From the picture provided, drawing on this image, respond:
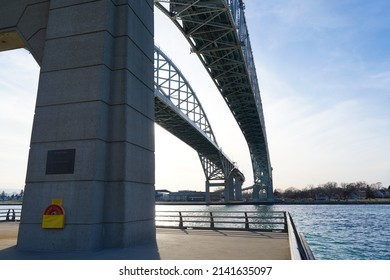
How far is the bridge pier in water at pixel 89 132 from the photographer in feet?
25.5

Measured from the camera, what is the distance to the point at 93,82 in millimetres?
8367

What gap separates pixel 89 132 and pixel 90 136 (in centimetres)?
12

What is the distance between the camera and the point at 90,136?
8.01 meters

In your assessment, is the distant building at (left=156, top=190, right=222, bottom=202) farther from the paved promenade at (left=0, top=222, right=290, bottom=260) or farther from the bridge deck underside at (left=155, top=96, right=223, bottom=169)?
the paved promenade at (left=0, top=222, right=290, bottom=260)

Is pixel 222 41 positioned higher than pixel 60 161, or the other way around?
pixel 222 41

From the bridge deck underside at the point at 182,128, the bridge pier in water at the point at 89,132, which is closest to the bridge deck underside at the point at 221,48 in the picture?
the bridge deck underside at the point at 182,128

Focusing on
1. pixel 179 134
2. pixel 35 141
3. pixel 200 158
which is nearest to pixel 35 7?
pixel 35 141

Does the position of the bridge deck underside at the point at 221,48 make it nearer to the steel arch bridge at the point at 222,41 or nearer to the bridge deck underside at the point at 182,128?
the steel arch bridge at the point at 222,41

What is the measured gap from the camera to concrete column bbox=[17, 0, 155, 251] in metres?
7.75

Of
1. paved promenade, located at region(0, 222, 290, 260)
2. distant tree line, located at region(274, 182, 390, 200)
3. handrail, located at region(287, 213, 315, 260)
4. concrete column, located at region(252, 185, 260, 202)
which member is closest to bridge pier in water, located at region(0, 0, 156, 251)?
paved promenade, located at region(0, 222, 290, 260)

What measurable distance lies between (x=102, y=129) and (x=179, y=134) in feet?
188

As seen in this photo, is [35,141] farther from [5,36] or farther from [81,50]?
[5,36]

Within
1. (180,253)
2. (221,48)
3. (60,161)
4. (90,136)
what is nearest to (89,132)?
(90,136)

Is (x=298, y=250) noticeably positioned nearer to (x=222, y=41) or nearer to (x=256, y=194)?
(x=222, y=41)
